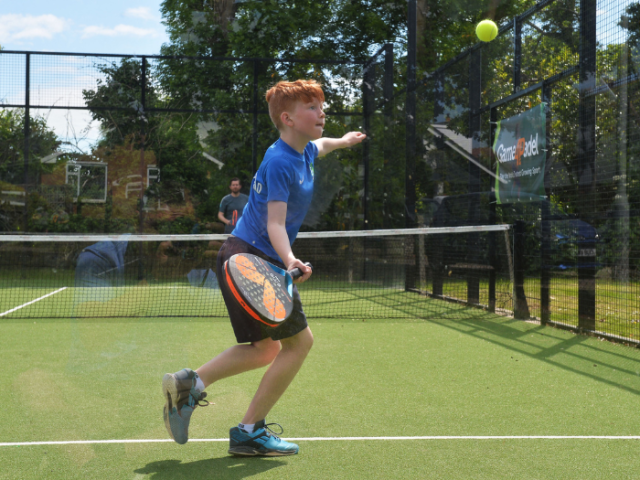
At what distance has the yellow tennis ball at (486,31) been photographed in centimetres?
794

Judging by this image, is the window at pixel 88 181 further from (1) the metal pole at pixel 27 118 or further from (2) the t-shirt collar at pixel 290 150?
(2) the t-shirt collar at pixel 290 150

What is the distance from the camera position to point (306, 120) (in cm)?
299

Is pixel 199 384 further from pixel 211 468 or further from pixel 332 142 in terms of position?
pixel 332 142

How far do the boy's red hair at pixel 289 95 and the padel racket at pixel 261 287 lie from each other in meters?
0.66

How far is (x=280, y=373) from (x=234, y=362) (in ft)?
0.67

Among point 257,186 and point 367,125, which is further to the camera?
point 367,125

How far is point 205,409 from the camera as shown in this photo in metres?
3.83

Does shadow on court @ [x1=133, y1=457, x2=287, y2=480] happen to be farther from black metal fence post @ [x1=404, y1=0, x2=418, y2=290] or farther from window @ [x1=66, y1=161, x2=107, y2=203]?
window @ [x1=66, y1=161, x2=107, y2=203]

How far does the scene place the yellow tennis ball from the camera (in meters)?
7.94

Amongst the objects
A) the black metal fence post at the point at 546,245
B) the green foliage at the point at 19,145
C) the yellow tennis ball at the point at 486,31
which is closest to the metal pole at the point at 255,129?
the green foliage at the point at 19,145

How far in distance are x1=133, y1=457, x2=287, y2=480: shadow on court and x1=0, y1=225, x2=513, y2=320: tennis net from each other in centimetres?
443

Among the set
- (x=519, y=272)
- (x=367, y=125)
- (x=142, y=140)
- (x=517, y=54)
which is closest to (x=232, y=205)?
(x=142, y=140)

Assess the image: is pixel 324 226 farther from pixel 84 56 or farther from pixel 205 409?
pixel 205 409

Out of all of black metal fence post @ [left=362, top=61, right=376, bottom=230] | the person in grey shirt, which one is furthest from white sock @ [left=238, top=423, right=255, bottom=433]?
black metal fence post @ [left=362, top=61, right=376, bottom=230]
